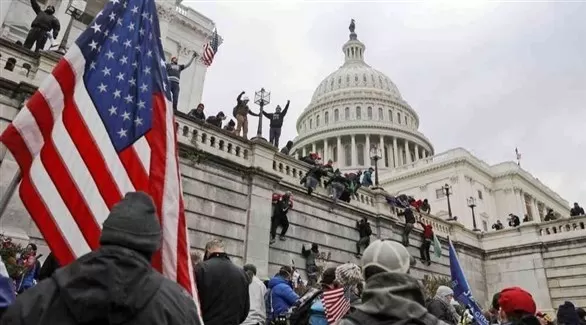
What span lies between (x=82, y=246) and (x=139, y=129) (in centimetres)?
125

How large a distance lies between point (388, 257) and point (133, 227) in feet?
5.03

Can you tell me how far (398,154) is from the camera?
259 feet

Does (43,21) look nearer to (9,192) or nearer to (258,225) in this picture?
(258,225)

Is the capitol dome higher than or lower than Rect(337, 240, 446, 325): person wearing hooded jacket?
higher

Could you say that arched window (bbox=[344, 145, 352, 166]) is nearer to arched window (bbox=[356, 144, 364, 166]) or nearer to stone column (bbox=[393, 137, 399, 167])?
arched window (bbox=[356, 144, 364, 166])

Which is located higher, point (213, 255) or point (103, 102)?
point (103, 102)

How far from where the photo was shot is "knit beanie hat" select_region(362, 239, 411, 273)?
2816 millimetres

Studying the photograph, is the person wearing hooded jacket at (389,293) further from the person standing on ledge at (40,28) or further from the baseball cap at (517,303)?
the person standing on ledge at (40,28)

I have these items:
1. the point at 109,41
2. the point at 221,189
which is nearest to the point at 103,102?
the point at 109,41

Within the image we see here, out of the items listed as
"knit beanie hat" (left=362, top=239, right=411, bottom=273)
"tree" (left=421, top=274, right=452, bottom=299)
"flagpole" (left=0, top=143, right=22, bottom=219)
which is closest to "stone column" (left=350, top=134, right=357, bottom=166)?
"tree" (left=421, top=274, right=452, bottom=299)

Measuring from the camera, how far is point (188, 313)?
2.28 meters

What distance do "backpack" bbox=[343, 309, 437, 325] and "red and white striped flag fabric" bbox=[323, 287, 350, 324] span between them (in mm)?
2872

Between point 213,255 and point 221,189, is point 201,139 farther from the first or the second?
point 213,255

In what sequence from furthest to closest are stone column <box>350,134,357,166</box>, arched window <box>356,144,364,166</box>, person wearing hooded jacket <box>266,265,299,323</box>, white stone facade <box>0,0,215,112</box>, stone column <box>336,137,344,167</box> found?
arched window <box>356,144,364,166</box>
stone column <box>336,137,344,167</box>
stone column <box>350,134,357,166</box>
white stone facade <box>0,0,215,112</box>
person wearing hooded jacket <box>266,265,299,323</box>
